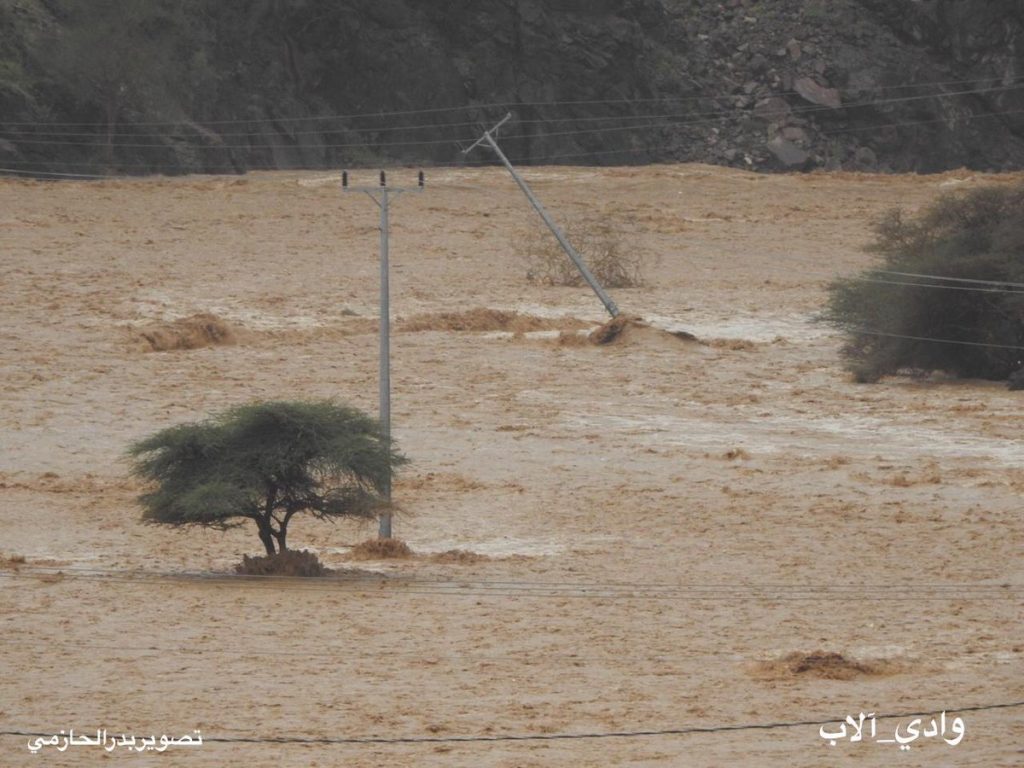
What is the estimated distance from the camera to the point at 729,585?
1903 cm

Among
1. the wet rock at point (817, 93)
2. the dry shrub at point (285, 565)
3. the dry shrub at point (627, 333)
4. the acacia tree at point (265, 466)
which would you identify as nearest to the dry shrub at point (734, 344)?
the dry shrub at point (627, 333)

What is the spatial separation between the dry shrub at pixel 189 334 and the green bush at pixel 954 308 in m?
10.6

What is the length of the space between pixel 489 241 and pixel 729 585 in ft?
91.4

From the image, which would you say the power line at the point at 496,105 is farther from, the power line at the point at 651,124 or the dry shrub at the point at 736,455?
the dry shrub at the point at 736,455

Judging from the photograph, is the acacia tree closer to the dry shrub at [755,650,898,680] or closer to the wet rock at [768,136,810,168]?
the dry shrub at [755,650,898,680]

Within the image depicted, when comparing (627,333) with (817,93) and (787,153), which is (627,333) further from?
(817,93)

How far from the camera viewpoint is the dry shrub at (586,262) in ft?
138

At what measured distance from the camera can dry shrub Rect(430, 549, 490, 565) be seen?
20391 mm

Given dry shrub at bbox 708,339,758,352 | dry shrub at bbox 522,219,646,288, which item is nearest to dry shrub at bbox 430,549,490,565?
dry shrub at bbox 708,339,758,352

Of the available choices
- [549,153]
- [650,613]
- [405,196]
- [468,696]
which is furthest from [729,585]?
[549,153]

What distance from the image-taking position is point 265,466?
63.1ft

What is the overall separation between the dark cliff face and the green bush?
27.6m

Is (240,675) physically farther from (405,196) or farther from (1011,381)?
(405,196)

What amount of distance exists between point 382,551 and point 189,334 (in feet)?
47.1
